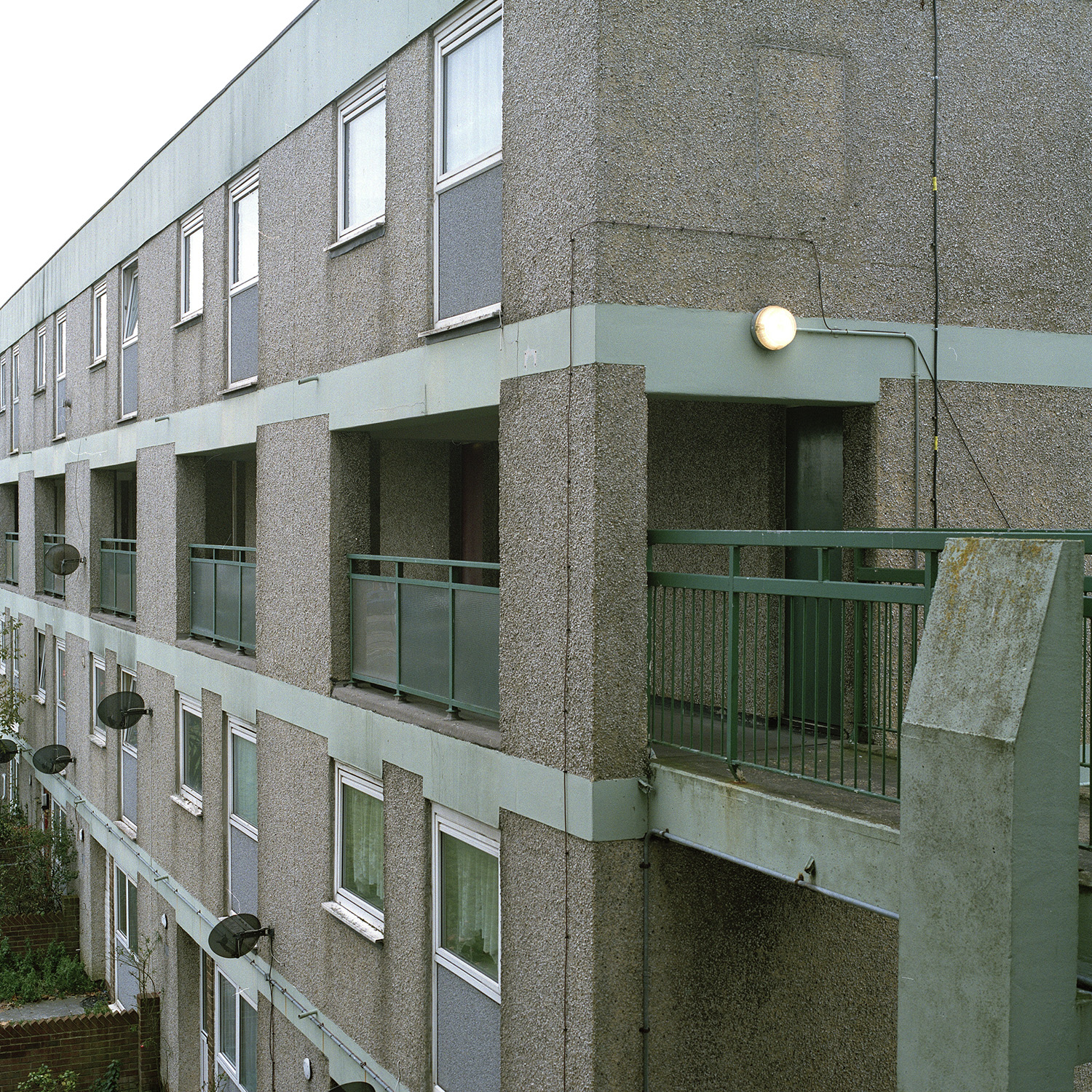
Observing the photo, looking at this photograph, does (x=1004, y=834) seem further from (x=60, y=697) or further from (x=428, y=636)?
(x=60, y=697)

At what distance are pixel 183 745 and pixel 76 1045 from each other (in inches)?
184

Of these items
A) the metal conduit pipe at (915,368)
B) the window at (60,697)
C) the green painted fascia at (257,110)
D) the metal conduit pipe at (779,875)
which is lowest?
the window at (60,697)

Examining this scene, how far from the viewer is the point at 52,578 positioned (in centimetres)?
2078

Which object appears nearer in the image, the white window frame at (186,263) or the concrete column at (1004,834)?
the concrete column at (1004,834)

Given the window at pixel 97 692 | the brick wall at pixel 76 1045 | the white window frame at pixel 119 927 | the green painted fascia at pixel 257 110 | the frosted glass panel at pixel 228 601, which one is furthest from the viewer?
the window at pixel 97 692

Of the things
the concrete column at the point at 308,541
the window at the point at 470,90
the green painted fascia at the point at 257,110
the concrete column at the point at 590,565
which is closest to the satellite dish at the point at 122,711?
the concrete column at the point at 308,541

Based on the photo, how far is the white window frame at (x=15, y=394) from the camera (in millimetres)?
23984

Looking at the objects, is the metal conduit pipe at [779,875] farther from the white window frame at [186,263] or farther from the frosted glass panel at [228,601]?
the white window frame at [186,263]

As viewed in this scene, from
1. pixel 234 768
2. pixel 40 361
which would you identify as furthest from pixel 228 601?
pixel 40 361

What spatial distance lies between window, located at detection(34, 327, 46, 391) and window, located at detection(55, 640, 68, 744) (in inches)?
197

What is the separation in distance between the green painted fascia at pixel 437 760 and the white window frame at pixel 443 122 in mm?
2804

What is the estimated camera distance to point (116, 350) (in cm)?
1612

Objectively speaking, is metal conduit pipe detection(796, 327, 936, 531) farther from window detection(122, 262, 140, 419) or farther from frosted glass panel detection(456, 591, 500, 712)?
window detection(122, 262, 140, 419)

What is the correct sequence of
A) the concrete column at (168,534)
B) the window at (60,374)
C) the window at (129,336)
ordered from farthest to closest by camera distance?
1. the window at (60,374)
2. the window at (129,336)
3. the concrete column at (168,534)
